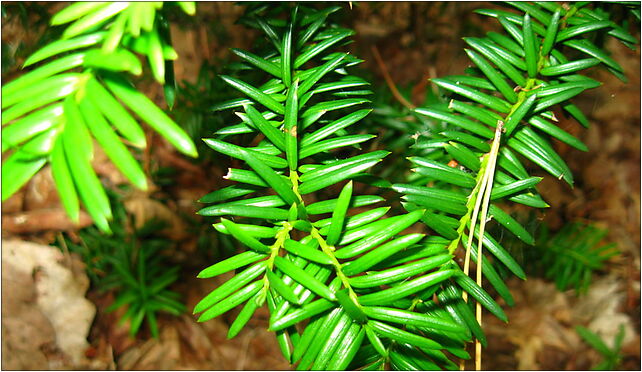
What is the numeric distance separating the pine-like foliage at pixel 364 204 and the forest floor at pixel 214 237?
2.39 feet

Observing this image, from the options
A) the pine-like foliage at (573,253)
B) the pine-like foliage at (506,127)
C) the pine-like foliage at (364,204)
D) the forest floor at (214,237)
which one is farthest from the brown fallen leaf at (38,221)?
the pine-like foliage at (573,253)

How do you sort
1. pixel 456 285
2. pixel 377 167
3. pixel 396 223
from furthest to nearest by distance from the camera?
pixel 377 167 < pixel 456 285 < pixel 396 223

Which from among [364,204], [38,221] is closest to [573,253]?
[364,204]

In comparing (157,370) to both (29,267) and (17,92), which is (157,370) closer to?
(29,267)

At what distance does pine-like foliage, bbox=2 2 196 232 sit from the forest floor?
1.10m

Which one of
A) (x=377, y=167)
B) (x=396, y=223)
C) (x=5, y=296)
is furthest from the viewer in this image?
(x=5, y=296)

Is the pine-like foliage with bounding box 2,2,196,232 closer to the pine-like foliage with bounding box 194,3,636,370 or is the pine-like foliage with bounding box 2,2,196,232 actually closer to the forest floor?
the pine-like foliage with bounding box 194,3,636,370

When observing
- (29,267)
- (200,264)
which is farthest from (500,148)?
(29,267)

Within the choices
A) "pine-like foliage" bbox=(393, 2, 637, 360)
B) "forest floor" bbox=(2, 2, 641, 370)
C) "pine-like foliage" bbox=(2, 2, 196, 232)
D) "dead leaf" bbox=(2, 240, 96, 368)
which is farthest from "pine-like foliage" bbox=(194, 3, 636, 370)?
"dead leaf" bbox=(2, 240, 96, 368)

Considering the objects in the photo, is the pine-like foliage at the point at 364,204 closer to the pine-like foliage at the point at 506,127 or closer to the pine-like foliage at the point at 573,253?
the pine-like foliage at the point at 506,127

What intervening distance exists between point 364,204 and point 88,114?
351 mm

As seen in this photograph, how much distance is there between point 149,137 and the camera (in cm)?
168

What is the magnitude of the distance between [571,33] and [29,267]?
1.74m

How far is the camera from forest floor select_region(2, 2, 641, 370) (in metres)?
1.53
